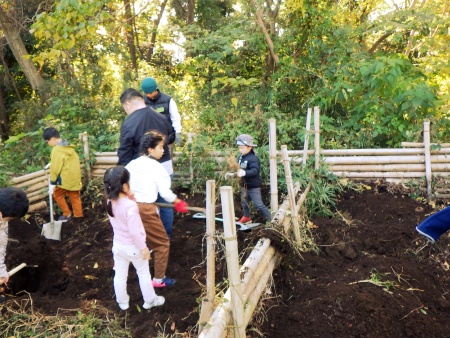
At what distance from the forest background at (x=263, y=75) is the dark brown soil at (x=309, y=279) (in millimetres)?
1623

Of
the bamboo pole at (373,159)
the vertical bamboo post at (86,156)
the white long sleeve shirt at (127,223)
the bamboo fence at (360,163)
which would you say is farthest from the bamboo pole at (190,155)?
the white long sleeve shirt at (127,223)

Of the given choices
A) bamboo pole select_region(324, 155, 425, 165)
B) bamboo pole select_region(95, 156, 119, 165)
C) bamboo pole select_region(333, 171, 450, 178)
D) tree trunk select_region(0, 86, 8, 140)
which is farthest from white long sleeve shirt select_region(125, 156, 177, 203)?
tree trunk select_region(0, 86, 8, 140)

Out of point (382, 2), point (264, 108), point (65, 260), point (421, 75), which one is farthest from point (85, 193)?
point (382, 2)

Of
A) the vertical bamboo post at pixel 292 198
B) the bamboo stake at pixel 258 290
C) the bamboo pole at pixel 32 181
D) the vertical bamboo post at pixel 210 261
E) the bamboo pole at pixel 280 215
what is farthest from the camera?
the bamboo pole at pixel 32 181

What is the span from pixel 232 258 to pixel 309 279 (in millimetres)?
1579

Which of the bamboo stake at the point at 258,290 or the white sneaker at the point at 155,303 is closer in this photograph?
the bamboo stake at the point at 258,290

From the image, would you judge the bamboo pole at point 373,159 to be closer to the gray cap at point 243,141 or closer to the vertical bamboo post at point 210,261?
the gray cap at point 243,141

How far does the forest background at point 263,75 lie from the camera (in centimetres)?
709

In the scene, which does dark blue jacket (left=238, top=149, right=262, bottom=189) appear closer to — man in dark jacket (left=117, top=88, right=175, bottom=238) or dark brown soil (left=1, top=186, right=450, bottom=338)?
dark brown soil (left=1, top=186, right=450, bottom=338)

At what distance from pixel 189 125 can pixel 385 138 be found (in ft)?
11.2

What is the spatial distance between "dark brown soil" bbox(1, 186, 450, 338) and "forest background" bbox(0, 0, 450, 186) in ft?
5.33

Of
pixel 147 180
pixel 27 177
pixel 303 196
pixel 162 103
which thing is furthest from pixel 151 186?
pixel 27 177

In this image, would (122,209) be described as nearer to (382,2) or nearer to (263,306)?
(263,306)

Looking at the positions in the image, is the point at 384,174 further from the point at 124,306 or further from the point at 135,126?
the point at 124,306
